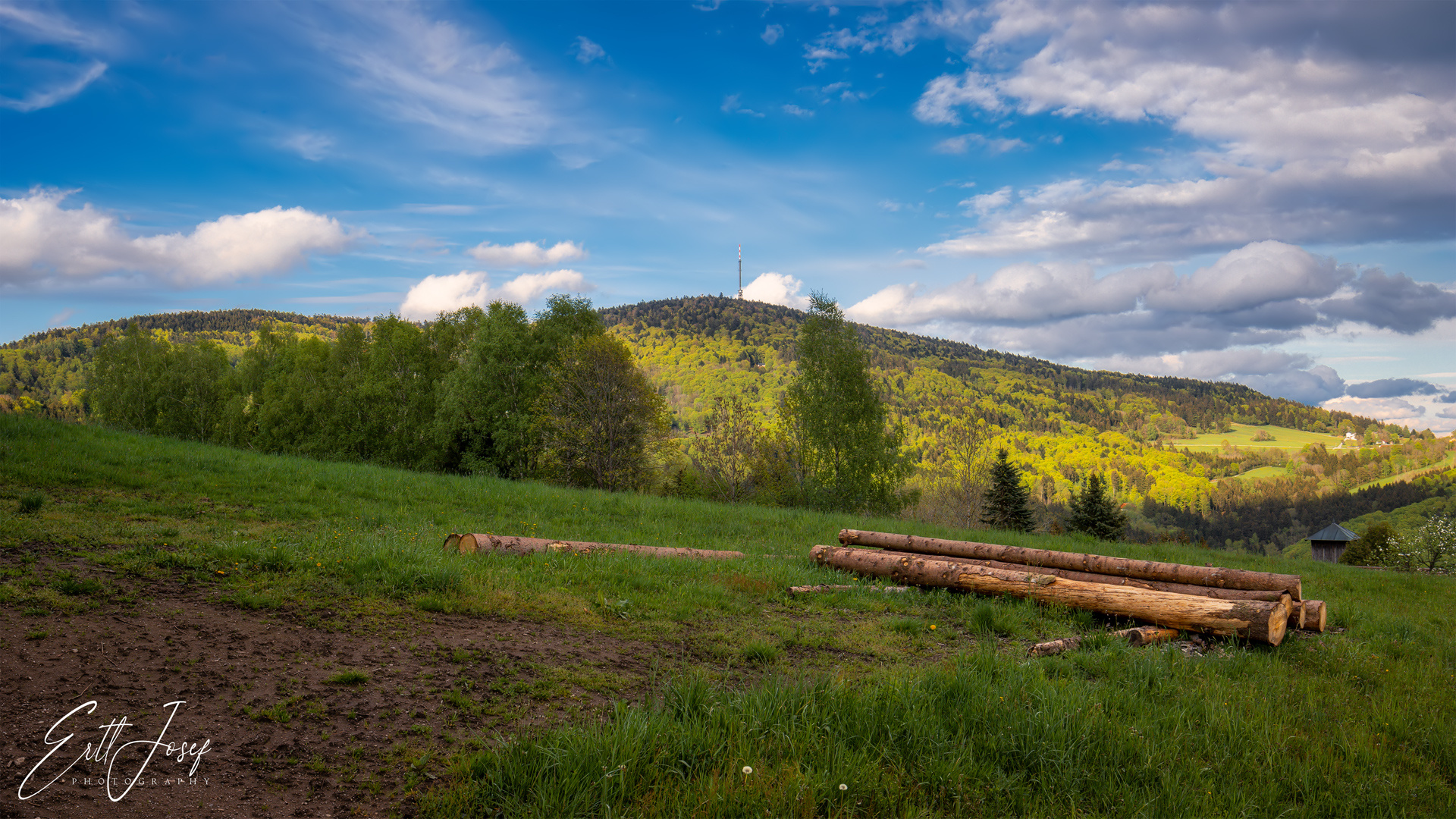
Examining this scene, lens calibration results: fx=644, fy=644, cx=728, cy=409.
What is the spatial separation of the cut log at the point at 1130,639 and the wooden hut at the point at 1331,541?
80663 millimetres

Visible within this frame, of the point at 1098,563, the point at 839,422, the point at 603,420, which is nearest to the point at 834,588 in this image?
the point at 1098,563

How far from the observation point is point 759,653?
643 centimetres

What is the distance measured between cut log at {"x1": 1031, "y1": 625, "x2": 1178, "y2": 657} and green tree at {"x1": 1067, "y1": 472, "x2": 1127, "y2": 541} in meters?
38.8

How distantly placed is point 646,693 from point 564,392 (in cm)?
2960

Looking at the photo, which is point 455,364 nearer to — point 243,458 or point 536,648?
point 243,458

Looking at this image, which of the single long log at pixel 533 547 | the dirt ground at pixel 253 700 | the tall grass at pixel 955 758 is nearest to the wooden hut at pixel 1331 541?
the single long log at pixel 533 547

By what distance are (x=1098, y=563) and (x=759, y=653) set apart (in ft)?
21.9

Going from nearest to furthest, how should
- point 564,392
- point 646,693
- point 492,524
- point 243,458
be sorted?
1. point 646,693
2. point 492,524
3. point 243,458
4. point 564,392

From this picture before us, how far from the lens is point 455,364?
149 ft

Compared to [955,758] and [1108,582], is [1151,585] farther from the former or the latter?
[955,758]

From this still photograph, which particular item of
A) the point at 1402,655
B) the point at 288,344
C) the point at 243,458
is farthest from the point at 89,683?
the point at 288,344

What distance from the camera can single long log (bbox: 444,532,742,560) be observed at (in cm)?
952

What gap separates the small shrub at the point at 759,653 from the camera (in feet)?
21.0

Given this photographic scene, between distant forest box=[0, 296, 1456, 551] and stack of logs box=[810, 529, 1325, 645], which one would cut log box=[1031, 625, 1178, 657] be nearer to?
stack of logs box=[810, 529, 1325, 645]
